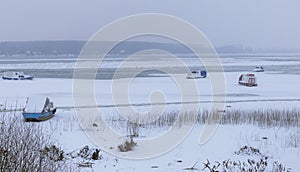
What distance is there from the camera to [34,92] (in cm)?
2744

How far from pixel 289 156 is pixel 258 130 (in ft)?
11.2

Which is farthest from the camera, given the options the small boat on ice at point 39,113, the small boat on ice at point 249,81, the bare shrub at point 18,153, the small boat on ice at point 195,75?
the small boat on ice at point 195,75

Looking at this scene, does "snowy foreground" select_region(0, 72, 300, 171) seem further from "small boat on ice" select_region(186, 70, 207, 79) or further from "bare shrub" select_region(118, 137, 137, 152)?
"small boat on ice" select_region(186, 70, 207, 79)

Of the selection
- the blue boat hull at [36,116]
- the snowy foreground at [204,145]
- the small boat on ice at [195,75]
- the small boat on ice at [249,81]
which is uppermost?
the small boat on ice at [195,75]

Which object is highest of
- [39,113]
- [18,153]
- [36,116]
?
[39,113]

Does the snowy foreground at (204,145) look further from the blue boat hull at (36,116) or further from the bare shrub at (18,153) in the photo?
the bare shrub at (18,153)

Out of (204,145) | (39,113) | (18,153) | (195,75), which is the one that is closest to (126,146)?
(204,145)

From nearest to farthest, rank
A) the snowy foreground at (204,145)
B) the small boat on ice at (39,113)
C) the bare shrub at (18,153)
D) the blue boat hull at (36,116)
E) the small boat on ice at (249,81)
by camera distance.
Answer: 1. the bare shrub at (18,153)
2. the snowy foreground at (204,145)
3. the blue boat hull at (36,116)
4. the small boat on ice at (39,113)
5. the small boat on ice at (249,81)

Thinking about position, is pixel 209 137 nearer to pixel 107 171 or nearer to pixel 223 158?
pixel 223 158

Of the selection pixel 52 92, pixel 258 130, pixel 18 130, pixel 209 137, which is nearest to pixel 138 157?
pixel 209 137

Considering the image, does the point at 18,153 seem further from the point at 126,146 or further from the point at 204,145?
the point at 204,145

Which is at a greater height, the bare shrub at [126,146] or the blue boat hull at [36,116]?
the blue boat hull at [36,116]

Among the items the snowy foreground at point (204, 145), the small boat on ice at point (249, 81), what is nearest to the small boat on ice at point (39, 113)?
the snowy foreground at point (204, 145)

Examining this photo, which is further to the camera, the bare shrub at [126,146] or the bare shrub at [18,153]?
the bare shrub at [126,146]
